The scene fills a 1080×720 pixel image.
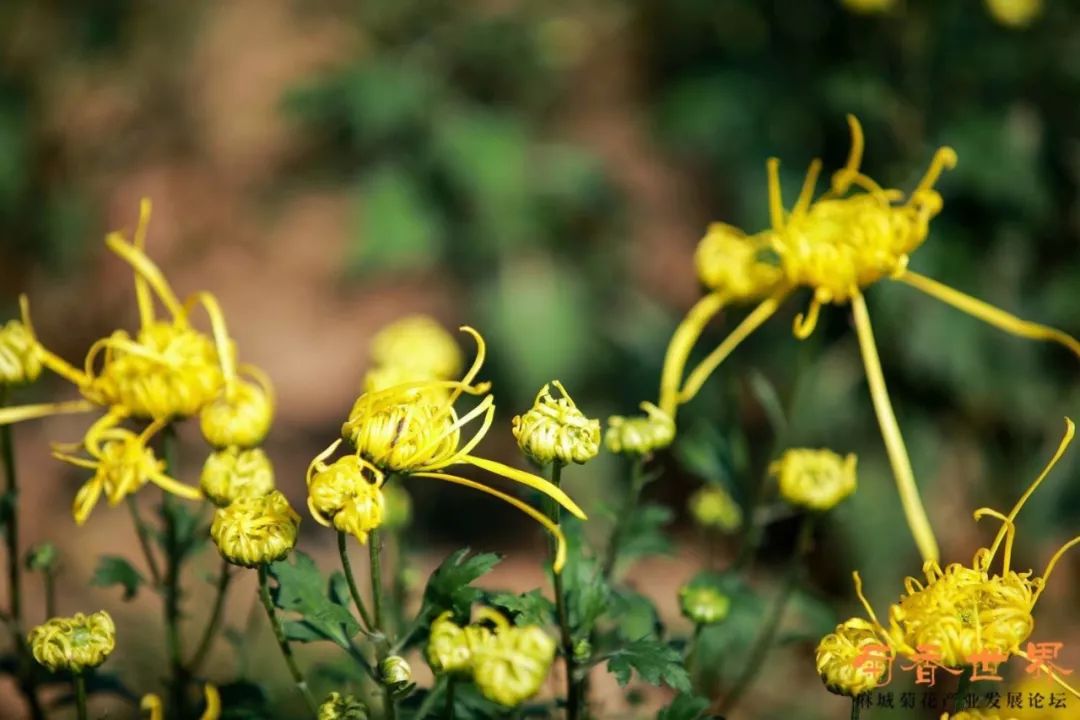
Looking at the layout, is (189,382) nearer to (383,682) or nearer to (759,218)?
(383,682)

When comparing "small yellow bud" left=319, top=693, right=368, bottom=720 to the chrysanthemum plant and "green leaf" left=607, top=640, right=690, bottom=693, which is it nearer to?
the chrysanthemum plant

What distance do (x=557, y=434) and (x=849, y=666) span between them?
0.30m

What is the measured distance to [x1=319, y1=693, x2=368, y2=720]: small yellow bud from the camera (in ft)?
2.85

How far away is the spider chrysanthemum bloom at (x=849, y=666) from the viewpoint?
0.85m

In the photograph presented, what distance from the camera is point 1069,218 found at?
6.75 ft

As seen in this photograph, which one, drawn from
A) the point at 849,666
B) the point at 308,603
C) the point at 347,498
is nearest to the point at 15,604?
the point at 308,603

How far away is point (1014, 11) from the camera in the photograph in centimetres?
188

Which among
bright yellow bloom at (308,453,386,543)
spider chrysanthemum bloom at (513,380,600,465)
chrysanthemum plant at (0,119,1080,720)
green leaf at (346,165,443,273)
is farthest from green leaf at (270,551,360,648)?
green leaf at (346,165,443,273)

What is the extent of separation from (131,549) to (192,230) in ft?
3.27

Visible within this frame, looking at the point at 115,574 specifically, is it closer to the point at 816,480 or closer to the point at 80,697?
the point at 80,697

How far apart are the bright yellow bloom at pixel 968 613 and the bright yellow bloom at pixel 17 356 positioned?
0.79m

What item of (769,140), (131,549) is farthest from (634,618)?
(131,549)

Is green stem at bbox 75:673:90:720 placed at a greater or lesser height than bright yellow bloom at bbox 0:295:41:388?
lesser

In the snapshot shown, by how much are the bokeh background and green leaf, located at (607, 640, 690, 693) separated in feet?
1.17
